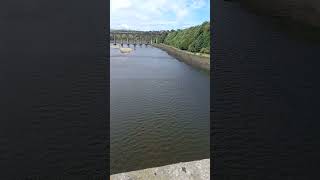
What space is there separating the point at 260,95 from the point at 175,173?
2.45 metres

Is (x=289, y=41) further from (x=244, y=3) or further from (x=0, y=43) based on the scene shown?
(x=0, y=43)

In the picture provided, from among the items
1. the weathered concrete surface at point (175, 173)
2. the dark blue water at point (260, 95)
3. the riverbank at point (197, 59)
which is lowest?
the weathered concrete surface at point (175, 173)

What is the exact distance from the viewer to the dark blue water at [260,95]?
9.30 feet

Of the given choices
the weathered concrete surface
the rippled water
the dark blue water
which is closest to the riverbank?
the rippled water

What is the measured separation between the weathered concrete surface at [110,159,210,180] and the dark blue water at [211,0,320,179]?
205 cm

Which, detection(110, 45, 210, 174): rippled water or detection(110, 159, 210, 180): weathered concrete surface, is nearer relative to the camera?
detection(110, 159, 210, 180): weathered concrete surface

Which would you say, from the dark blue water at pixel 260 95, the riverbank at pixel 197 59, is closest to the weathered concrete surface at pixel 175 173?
the dark blue water at pixel 260 95

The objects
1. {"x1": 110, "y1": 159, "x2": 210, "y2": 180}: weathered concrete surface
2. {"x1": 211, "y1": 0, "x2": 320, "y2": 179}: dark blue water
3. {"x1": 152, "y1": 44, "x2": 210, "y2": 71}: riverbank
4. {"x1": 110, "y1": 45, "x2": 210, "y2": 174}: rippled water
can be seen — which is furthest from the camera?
{"x1": 152, "y1": 44, "x2": 210, "y2": 71}: riverbank

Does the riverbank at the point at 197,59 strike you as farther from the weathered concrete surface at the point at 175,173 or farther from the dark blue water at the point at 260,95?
the dark blue water at the point at 260,95

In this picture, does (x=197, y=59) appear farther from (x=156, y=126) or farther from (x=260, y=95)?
(x=260, y=95)

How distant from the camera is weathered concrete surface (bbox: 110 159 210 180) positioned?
16.1 ft

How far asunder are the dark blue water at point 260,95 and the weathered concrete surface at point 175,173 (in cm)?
205

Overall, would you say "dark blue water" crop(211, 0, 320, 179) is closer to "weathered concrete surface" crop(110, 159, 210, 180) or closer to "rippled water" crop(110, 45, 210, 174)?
"weathered concrete surface" crop(110, 159, 210, 180)

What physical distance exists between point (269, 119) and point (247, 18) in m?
0.95
